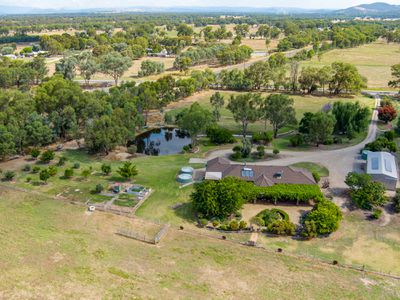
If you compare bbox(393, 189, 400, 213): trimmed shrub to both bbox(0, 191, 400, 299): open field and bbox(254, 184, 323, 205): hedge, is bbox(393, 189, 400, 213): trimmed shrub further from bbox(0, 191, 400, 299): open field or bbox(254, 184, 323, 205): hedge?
bbox(0, 191, 400, 299): open field

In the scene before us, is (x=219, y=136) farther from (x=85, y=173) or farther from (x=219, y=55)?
(x=219, y=55)

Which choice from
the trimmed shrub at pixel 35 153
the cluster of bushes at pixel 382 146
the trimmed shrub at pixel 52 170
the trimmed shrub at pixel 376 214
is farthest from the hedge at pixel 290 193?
the trimmed shrub at pixel 35 153

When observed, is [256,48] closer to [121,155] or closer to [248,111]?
[248,111]

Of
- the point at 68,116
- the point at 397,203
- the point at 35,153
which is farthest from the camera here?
the point at 68,116

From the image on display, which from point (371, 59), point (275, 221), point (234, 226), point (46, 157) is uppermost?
point (371, 59)

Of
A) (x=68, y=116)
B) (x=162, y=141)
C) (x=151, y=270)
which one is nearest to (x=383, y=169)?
(x=151, y=270)

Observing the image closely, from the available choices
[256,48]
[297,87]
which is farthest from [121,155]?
[256,48]

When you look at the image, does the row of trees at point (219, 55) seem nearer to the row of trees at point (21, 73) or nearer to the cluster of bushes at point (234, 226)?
the row of trees at point (21, 73)
